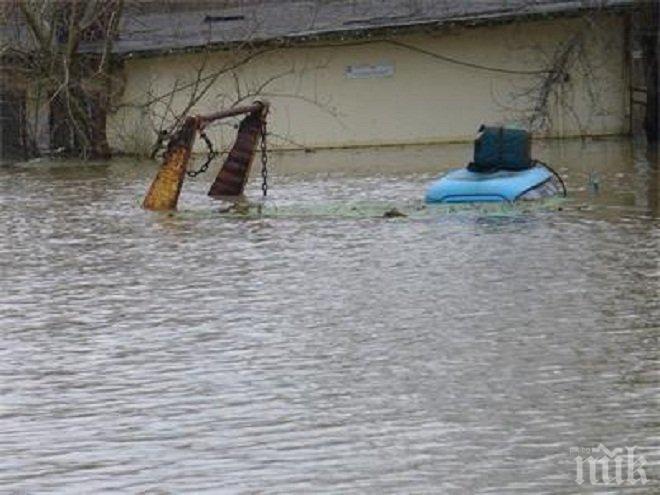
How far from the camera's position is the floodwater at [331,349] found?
29.2 ft

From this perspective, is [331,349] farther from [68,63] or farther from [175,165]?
[68,63]

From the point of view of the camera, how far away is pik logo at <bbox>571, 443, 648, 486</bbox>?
26.9ft

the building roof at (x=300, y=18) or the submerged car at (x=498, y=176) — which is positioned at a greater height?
the building roof at (x=300, y=18)

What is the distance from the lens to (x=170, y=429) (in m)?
9.84

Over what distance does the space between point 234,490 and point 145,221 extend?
47.1 feet

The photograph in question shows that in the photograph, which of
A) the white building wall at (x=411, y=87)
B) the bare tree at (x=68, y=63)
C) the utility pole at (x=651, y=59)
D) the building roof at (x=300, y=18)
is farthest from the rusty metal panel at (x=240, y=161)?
the utility pole at (x=651, y=59)

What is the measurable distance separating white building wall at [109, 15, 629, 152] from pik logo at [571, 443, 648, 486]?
103 feet

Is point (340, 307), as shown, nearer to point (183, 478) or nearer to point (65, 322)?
point (65, 322)

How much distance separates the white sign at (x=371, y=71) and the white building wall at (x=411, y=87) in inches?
1.0

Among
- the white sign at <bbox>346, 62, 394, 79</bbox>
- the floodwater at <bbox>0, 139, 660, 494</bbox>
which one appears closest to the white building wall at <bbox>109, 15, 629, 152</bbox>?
the white sign at <bbox>346, 62, 394, 79</bbox>

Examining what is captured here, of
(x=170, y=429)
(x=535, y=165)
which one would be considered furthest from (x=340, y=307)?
(x=535, y=165)

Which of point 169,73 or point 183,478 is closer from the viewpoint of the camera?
point 183,478

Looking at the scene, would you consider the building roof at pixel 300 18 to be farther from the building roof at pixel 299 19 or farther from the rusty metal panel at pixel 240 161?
the rusty metal panel at pixel 240 161

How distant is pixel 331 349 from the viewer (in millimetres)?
12289
